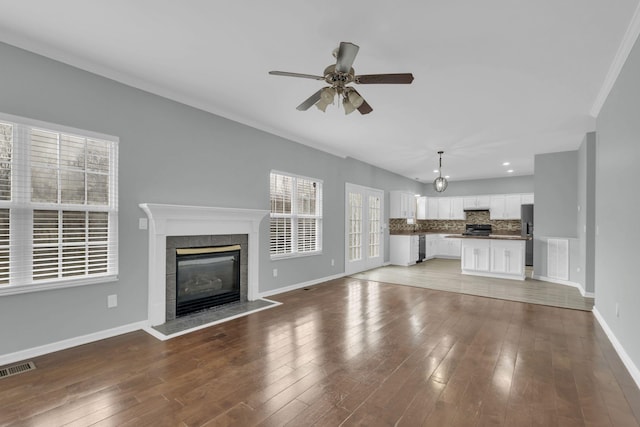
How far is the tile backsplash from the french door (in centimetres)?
95

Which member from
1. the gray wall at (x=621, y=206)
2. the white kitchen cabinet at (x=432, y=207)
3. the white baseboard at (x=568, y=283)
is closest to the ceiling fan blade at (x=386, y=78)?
the gray wall at (x=621, y=206)

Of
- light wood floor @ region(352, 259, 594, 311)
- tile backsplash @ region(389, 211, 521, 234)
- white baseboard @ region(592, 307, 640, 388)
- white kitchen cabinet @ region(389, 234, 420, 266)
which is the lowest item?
light wood floor @ region(352, 259, 594, 311)

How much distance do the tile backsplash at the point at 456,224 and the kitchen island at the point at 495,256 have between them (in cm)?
236

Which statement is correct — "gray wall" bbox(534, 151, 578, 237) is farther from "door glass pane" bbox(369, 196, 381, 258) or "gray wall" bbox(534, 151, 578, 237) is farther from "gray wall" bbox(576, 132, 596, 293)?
"door glass pane" bbox(369, 196, 381, 258)

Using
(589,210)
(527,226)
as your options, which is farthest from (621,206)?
(527,226)

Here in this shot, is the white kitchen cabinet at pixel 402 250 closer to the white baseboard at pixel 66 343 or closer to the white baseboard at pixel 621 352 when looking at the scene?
the white baseboard at pixel 621 352

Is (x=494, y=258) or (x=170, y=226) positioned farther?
(x=494, y=258)

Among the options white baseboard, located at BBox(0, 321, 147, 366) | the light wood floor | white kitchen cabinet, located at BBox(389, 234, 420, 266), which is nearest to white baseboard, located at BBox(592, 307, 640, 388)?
the light wood floor

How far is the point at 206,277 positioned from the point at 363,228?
4257 millimetres

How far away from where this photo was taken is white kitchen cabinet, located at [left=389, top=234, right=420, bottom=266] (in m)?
8.56

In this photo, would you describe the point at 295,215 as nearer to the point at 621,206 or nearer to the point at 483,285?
→ the point at 483,285

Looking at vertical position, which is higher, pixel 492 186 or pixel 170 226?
pixel 492 186

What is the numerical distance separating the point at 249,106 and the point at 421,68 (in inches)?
86.4

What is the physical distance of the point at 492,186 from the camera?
32.6 feet
